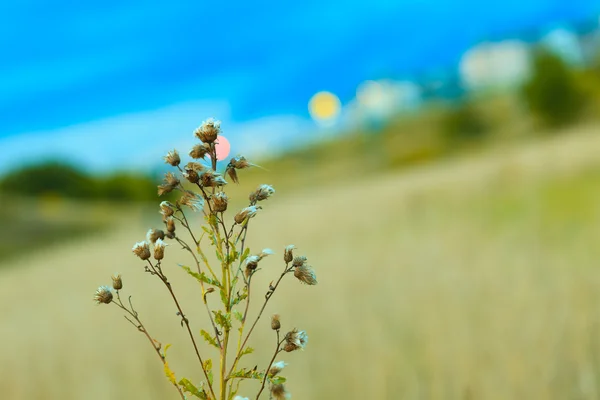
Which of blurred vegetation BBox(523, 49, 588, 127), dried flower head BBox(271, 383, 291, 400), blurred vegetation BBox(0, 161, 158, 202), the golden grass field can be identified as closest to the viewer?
dried flower head BBox(271, 383, 291, 400)

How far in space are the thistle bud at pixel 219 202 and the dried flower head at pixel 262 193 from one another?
5 centimetres

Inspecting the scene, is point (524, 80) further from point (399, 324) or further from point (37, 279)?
point (399, 324)

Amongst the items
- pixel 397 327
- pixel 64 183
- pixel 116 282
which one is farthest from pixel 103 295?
pixel 64 183

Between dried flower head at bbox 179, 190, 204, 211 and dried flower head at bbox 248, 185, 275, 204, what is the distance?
6 centimetres

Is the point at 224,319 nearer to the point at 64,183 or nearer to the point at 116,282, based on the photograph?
the point at 116,282

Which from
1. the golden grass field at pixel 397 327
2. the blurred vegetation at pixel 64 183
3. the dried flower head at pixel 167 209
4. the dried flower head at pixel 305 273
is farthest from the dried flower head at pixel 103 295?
the blurred vegetation at pixel 64 183

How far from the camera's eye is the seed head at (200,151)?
2.16 feet

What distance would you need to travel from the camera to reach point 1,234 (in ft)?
107

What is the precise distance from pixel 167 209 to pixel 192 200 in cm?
3

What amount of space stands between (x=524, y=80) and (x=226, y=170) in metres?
51.7

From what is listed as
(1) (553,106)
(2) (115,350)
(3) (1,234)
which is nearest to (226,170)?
(2) (115,350)

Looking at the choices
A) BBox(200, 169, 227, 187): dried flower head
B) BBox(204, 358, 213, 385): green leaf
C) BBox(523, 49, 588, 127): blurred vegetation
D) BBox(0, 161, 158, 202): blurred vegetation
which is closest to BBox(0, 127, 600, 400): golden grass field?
BBox(204, 358, 213, 385): green leaf

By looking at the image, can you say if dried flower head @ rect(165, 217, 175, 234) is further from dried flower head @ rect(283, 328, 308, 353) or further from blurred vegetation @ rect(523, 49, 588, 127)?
blurred vegetation @ rect(523, 49, 588, 127)

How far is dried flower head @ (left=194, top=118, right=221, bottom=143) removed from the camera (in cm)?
64
